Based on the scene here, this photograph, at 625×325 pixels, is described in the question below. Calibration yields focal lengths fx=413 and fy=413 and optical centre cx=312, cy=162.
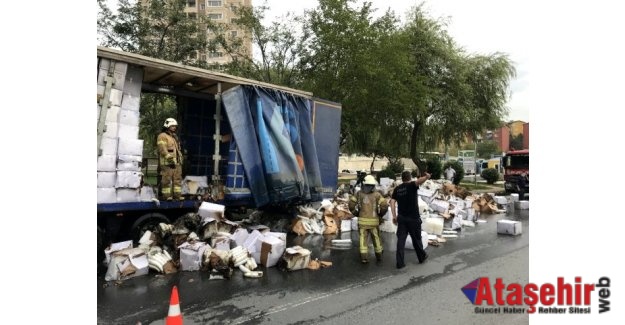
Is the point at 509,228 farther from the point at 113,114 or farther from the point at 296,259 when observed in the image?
the point at 113,114

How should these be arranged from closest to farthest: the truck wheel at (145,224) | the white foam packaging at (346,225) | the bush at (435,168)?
the truck wheel at (145,224), the white foam packaging at (346,225), the bush at (435,168)

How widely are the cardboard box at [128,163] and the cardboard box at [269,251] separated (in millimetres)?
2219

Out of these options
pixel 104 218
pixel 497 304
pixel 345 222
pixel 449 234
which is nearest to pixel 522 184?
pixel 449 234

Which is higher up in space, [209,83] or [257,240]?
[209,83]

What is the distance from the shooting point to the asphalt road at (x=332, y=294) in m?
4.34

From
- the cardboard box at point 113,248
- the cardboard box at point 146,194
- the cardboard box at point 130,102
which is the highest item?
the cardboard box at point 130,102

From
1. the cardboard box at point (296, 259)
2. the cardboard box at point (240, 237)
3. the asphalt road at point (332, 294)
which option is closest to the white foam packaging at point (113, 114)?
the asphalt road at point (332, 294)

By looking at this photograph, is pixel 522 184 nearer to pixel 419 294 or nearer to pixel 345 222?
pixel 345 222

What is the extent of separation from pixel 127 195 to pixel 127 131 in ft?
3.26

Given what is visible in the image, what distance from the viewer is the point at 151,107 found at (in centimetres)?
1678

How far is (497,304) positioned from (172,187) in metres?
5.27

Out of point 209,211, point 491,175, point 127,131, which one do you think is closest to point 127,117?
point 127,131

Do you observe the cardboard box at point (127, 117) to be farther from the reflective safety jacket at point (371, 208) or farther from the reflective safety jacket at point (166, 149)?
the reflective safety jacket at point (371, 208)

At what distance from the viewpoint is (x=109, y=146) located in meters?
6.08
